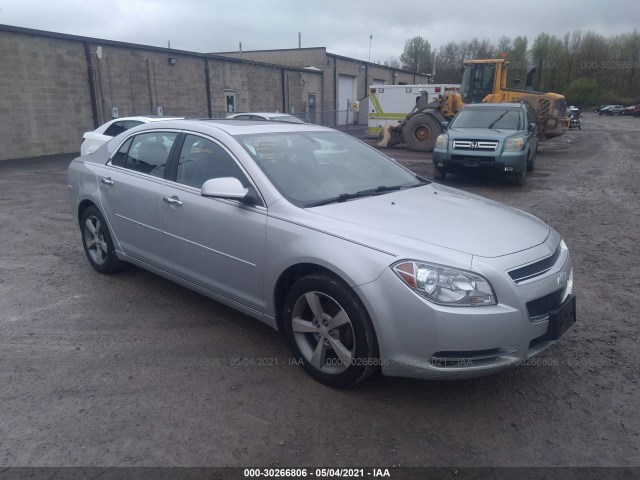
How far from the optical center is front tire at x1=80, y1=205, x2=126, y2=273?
5094 mm

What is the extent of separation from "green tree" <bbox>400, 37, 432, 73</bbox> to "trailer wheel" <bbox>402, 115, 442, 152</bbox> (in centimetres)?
5796

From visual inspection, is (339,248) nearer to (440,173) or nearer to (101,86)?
(440,173)

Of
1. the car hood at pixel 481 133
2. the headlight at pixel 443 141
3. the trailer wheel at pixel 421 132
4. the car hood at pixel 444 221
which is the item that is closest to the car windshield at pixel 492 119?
the car hood at pixel 481 133

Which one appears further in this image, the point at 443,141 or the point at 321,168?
the point at 443,141

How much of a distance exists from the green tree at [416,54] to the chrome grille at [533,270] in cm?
7455

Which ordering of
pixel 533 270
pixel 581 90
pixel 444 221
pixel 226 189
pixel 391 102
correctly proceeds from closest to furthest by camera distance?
pixel 533 270
pixel 444 221
pixel 226 189
pixel 391 102
pixel 581 90

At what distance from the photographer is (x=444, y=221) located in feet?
11.0

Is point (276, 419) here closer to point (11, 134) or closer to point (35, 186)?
point (35, 186)

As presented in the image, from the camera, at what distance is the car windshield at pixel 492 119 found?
12.0 meters

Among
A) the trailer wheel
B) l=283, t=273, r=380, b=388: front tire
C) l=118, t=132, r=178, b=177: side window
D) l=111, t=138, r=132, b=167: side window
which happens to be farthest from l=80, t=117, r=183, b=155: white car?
the trailer wheel

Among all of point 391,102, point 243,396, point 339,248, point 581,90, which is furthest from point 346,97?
point 581,90

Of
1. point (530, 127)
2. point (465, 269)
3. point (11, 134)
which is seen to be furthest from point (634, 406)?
point (11, 134)

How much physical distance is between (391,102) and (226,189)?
2294 centimetres

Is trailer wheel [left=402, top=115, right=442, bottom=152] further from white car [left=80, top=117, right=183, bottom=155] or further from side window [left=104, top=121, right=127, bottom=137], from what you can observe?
side window [left=104, top=121, right=127, bottom=137]
